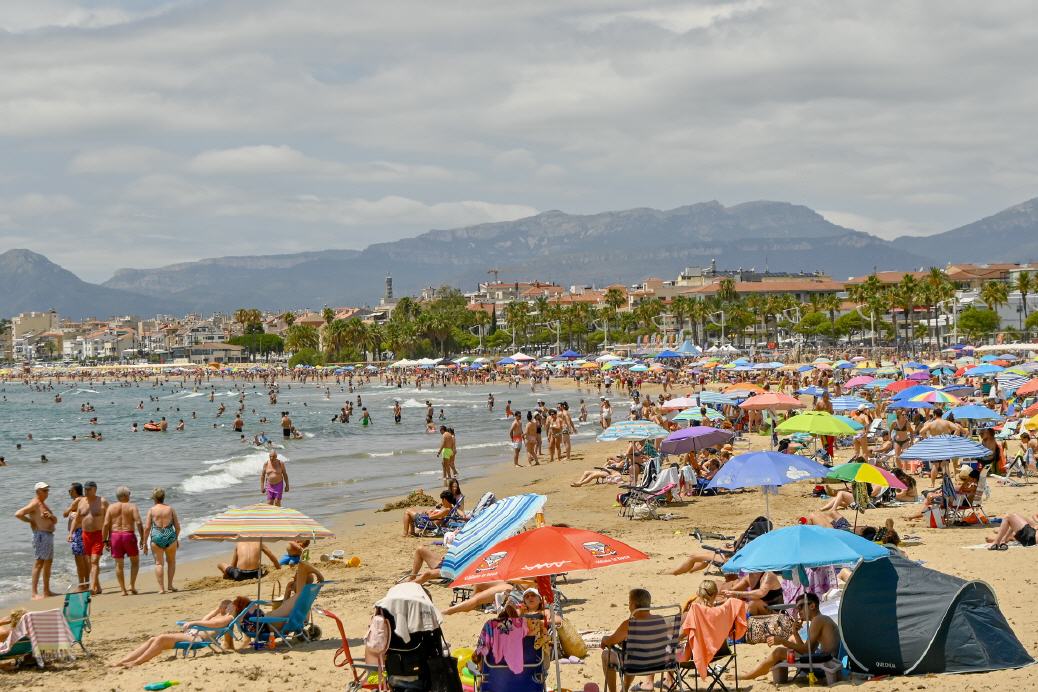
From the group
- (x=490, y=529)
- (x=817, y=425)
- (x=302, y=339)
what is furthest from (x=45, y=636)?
(x=302, y=339)

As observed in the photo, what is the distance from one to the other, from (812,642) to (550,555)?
73.2 inches

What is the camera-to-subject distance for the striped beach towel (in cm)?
827

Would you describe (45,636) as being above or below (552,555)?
below

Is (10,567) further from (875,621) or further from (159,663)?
(875,621)

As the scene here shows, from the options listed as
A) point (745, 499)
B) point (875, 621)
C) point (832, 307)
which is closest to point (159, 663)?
point (875, 621)

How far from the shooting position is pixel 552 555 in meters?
6.94

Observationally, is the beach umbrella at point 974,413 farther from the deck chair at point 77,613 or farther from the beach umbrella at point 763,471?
the deck chair at point 77,613

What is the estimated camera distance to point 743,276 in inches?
6983

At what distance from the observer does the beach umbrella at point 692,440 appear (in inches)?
628

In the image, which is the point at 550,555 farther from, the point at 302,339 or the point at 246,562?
the point at 302,339

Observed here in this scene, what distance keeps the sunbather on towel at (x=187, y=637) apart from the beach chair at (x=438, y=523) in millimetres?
5206

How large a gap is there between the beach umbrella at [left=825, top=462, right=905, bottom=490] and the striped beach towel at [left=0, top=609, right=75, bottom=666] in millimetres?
7536

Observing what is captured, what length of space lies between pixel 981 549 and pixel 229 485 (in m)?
16.9

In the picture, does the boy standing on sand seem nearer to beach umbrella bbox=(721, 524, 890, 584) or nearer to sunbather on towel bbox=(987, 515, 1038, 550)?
beach umbrella bbox=(721, 524, 890, 584)
